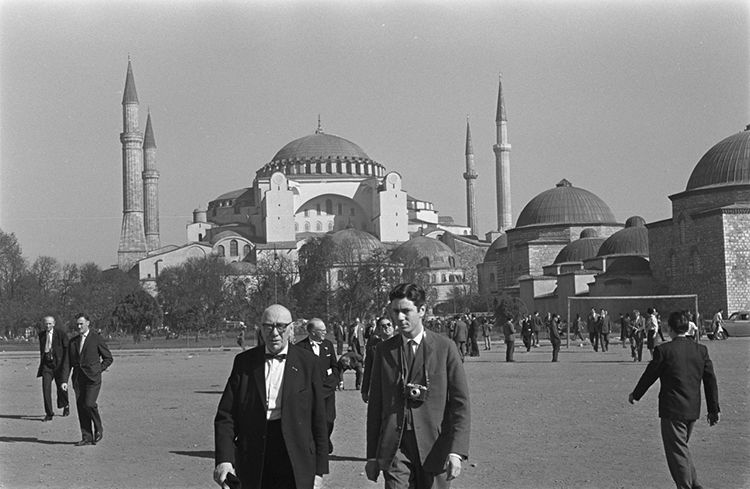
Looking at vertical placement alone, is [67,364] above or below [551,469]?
above

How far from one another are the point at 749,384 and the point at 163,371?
12.4 meters

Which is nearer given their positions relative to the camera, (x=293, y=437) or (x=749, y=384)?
(x=293, y=437)

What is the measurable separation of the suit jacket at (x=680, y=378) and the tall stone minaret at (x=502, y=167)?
85781 mm

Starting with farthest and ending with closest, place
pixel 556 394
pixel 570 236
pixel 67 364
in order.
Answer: pixel 570 236, pixel 556 394, pixel 67 364

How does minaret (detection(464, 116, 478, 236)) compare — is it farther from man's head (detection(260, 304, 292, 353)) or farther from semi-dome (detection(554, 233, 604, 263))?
man's head (detection(260, 304, 292, 353))

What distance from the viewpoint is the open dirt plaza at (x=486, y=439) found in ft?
26.1

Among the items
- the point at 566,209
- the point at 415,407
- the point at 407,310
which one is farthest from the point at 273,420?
the point at 566,209

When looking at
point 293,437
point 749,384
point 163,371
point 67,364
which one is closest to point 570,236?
point 163,371

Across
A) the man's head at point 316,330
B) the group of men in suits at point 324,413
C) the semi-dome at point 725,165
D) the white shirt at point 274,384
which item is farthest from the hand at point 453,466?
the semi-dome at point 725,165

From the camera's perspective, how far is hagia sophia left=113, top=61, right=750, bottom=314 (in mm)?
53875

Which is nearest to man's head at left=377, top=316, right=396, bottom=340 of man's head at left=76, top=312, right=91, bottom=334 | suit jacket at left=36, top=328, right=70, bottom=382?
man's head at left=76, top=312, right=91, bottom=334

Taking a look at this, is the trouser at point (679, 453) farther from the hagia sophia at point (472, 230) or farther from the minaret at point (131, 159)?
the minaret at point (131, 159)

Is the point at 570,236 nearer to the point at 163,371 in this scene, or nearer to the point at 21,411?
the point at 163,371

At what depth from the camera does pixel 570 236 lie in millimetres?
74688
